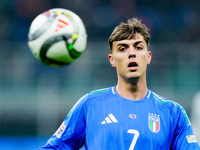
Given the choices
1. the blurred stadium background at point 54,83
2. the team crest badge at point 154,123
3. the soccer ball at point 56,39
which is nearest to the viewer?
the team crest badge at point 154,123

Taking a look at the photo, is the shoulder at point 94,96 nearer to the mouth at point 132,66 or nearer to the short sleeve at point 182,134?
the mouth at point 132,66

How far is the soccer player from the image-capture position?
424 cm

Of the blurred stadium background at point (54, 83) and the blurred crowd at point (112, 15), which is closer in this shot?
the blurred stadium background at point (54, 83)

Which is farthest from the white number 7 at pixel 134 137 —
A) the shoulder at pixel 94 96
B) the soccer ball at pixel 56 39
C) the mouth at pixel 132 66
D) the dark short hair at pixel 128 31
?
the soccer ball at pixel 56 39

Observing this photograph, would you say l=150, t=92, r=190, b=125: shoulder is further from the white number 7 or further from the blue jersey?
the white number 7

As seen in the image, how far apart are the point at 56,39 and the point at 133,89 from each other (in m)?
1.03

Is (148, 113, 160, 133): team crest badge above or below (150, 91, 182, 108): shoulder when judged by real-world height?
below

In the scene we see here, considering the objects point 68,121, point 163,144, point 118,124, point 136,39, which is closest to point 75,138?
point 68,121

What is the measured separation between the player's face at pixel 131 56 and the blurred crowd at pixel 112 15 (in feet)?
33.4

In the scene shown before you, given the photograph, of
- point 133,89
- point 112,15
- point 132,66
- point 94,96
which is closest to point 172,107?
point 133,89

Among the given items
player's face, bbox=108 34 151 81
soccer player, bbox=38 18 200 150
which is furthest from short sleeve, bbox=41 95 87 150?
player's face, bbox=108 34 151 81

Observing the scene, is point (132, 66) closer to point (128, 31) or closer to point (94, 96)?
point (128, 31)

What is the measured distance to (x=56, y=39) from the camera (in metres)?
4.79

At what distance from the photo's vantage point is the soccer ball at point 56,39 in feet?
15.7
